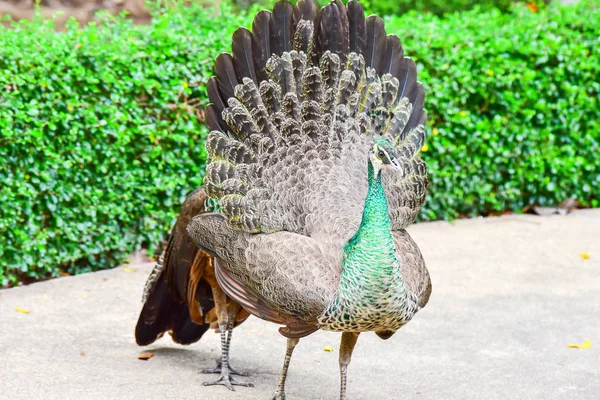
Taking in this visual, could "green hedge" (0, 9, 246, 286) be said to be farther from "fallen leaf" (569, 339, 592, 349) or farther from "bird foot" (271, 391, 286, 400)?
"fallen leaf" (569, 339, 592, 349)

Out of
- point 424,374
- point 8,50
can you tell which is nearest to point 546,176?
point 424,374

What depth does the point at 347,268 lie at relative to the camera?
14.3ft

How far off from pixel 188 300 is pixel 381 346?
1482 mm

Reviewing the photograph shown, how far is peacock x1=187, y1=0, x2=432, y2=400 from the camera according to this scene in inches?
173

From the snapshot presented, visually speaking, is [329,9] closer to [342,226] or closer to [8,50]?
[342,226]

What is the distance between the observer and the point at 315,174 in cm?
497

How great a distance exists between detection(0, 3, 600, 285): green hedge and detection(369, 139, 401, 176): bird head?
3.36 meters

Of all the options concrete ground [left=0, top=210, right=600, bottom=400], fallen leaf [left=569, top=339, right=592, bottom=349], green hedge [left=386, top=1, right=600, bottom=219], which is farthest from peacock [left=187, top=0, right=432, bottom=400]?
green hedge [left=386, top=1, right=600, bottom=219]

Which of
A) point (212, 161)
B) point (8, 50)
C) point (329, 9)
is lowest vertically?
point (212, 161)

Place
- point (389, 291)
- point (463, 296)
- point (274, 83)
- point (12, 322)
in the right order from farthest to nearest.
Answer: point (463, 296) < point (12, 322) < point (274, 83) < point (389, 291)

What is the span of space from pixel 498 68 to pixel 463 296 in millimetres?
2854

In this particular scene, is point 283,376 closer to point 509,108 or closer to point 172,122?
point 172,122

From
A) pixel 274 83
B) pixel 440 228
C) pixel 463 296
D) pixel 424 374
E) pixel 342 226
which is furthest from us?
pixel 440 228

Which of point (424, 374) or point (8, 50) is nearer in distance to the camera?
point (424, 374)
